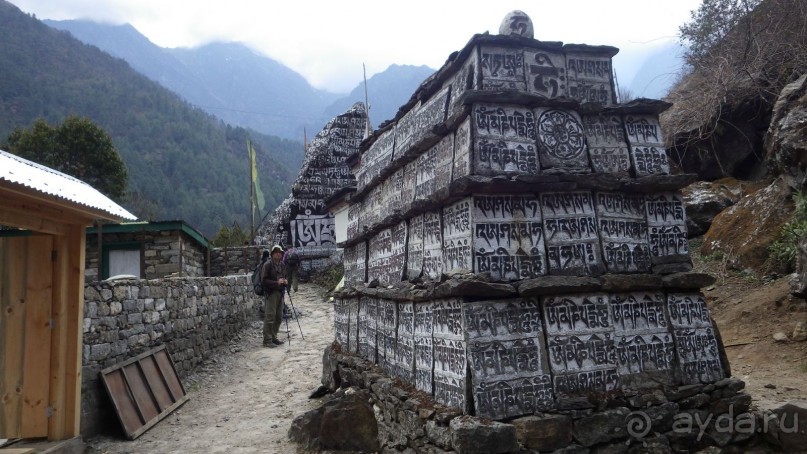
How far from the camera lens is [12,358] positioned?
17.3ft

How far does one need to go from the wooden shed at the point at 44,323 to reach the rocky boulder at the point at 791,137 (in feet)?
31.0

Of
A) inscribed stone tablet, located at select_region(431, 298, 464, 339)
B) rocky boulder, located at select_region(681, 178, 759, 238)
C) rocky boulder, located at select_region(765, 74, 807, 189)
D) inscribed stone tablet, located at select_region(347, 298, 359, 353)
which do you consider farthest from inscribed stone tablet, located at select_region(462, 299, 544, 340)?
rocky boulder, located at select_region(681, 178, 759, 238)

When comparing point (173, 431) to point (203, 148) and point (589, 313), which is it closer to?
point (589, 313)

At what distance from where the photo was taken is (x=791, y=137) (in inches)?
328

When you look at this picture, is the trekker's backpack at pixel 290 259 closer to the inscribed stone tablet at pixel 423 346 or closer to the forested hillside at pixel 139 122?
the inscribed stone tablet at pixel 423 346

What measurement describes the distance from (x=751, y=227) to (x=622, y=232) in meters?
6.34

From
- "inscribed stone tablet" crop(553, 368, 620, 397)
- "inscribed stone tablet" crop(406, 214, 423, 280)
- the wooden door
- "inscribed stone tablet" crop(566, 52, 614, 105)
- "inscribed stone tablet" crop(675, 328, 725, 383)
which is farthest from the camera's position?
"inscribed stone tablet" crop(406, 214, 423, 280)

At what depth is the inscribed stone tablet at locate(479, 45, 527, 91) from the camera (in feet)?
15.5

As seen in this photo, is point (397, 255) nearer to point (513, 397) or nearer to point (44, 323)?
point (513, 397)

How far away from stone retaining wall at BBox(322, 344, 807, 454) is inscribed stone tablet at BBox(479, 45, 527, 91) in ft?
8.77

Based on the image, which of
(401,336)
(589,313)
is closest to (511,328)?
(589,313)

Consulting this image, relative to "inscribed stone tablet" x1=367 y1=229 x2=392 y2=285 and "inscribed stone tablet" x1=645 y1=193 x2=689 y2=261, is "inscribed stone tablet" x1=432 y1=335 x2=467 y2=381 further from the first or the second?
"inscribed stone tablet" x1=645 y1=193 x2=689 y2=261

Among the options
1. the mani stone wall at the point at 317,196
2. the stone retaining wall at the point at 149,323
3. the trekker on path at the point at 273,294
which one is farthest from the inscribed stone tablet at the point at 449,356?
the mani stone wall at the point at 317,196

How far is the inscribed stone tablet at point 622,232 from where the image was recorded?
466cm
